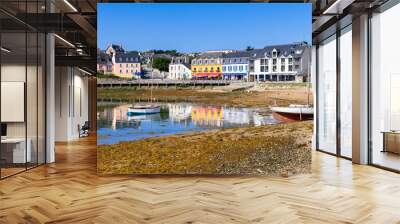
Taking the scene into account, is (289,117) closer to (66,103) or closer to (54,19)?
(54,19)

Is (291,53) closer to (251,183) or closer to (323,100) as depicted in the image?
(251,183)

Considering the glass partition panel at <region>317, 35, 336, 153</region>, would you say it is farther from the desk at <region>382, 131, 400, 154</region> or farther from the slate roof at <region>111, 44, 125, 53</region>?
the slate roof at <region>111, 44, 125, 53</region>

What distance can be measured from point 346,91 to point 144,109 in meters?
4.83

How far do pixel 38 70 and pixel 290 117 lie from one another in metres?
4.64

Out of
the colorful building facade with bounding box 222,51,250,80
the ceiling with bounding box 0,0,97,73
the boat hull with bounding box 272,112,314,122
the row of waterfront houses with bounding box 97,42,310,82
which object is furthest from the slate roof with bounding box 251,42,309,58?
the ceiling with bounding box 0,0,97,73

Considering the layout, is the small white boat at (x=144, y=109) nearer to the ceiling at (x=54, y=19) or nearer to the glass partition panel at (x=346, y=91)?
the ceiling at (x=54, y=19)

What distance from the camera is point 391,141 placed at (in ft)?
24.6

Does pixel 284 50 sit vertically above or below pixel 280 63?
above

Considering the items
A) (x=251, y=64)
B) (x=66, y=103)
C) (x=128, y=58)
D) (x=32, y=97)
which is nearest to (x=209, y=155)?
(x=251, y=64)

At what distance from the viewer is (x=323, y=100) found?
11.1 metres

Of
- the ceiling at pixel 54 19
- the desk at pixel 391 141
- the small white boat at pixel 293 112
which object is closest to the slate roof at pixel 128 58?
the ceiling at pixel 54 19

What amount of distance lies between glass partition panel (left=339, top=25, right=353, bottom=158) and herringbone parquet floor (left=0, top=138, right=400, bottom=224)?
6.20 feet

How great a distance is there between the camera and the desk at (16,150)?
6844 millimetres

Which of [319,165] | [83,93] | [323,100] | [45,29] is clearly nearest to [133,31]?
[45,29]
